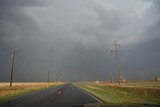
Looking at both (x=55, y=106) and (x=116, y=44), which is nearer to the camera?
(x=55, y=106)

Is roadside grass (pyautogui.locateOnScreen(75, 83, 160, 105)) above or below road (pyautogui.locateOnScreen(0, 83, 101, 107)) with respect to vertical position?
below

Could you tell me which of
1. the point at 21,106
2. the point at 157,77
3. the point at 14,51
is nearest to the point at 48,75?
the point at 157,77

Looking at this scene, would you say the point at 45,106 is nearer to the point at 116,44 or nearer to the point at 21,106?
the point at 21,106

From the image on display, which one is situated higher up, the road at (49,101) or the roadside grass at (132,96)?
the road at (49,101)

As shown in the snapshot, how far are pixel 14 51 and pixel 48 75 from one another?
279 feet

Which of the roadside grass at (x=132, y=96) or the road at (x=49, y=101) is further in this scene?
the roadside grass at (x=132, y=96)

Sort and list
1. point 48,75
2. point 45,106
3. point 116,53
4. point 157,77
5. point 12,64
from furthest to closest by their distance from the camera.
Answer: point 157,77 → point 48,75 → point 116,53 → point 12,64 → point 45,106

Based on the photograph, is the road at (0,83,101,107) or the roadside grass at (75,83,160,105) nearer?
the road at (0,83,101,107)

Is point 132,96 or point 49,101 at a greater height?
point 49,101

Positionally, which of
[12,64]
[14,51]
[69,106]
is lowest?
[69,106]

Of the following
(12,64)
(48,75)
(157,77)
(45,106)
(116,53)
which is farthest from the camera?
(157,77)

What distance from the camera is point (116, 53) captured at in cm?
6131

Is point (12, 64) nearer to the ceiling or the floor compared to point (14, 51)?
nearer to the floor

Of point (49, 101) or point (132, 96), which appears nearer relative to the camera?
point (49, 101)
